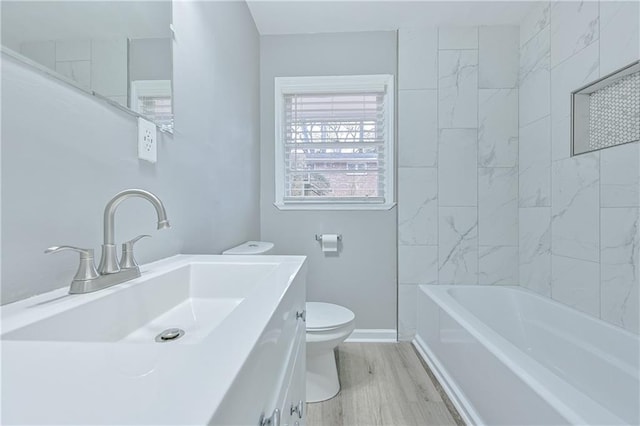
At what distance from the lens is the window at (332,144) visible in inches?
90.5

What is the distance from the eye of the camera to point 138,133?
920 millimetres

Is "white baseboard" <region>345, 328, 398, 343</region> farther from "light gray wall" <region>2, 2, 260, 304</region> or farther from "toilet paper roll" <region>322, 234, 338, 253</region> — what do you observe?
"light gray wall" <region>2, 2, 260, 304</region>

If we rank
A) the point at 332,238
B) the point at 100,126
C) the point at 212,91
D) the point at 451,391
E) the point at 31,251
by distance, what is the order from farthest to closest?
the point at 332,238 → the point at 451,391 → the point at 212,91 → the point at 100,126 → the point at 31,251

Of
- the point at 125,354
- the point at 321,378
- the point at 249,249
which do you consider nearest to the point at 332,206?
the point at 249,249

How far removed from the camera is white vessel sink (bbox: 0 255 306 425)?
27 cm

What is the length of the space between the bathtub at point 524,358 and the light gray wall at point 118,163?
4.37 feet

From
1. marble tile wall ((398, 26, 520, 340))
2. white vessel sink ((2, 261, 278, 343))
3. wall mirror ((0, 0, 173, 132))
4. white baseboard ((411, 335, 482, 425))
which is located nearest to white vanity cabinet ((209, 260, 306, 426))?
white vessel sink ((2, 261, 278, 343))

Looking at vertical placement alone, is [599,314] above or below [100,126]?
below

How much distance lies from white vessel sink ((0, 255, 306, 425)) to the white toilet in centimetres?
82

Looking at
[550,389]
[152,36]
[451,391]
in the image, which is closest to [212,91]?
[152,36]

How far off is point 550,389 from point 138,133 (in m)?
1.53

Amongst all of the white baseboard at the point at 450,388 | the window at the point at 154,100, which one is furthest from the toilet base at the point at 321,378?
the window at the point at 154,100

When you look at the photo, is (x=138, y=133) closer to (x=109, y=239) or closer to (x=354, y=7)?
(x=109, y=239)

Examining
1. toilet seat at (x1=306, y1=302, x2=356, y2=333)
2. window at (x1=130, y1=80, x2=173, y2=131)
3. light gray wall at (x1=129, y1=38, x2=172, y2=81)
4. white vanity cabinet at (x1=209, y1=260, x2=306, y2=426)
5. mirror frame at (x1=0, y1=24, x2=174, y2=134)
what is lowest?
toilet seat at (x1=306, y1=302, x2=356, y2=333)
